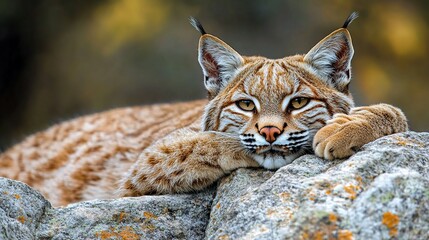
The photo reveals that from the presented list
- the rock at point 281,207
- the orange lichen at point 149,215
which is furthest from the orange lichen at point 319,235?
the orange lichen at point 149,215

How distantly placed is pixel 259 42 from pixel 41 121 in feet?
12.5

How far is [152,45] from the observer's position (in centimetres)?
1222

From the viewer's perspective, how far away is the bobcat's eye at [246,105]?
16.9 ft

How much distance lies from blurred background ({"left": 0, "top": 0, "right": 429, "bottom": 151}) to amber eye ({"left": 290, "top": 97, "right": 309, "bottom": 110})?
22.7ft

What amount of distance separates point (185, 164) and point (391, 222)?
1.96 m

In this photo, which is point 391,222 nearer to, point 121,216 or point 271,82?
point 121,216

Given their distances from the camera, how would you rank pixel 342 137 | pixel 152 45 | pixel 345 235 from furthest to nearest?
pixel 152 45 → pixel 342 137 → pixel 345 235

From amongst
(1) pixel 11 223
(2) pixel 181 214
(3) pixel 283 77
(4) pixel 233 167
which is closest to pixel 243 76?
(3) pixel 283 77

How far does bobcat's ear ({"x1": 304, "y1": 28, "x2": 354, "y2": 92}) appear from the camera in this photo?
5.42 metres

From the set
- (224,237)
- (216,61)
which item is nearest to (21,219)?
(224,237)

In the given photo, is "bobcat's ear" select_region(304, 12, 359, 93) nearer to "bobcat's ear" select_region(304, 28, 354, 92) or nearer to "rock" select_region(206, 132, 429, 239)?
"bobcat's ear" select_region(304, 28, 354, 92)

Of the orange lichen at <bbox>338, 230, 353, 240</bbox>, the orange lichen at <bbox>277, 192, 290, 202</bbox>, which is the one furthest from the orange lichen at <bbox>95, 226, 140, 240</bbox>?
the orange lichen at <bbox>338, 230, 353, 240</bbox>

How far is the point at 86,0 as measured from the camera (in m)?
12.5

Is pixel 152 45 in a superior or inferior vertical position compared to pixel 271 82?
superior
